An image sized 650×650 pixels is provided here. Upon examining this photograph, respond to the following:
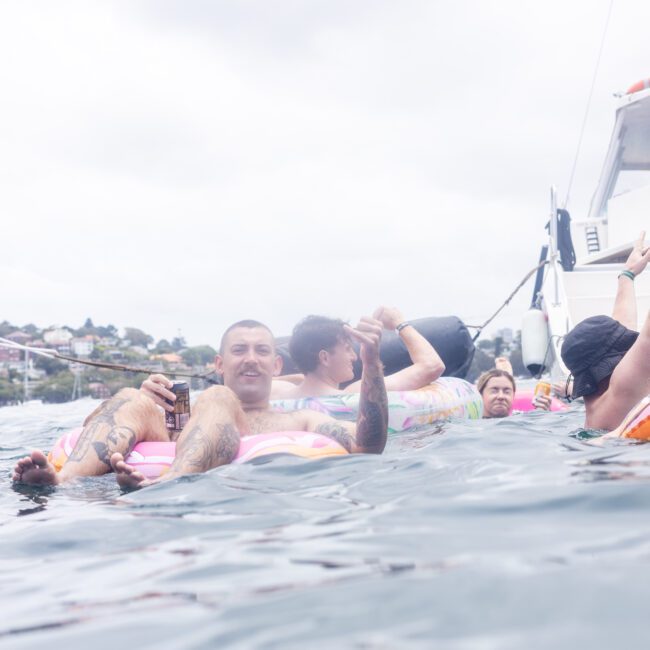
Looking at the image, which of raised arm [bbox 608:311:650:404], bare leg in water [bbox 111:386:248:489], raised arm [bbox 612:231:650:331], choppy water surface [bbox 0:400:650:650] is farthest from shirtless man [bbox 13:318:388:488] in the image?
raised arm [bbox 612:231:650:331]

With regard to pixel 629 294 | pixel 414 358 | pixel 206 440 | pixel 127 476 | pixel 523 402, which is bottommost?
pixel 523 402

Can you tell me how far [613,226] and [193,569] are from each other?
11.1 meters

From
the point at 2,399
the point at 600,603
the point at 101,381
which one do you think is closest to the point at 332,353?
the point at 600,603

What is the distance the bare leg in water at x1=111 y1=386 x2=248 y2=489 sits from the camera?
3.73 m

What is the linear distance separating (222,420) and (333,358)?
206 cm

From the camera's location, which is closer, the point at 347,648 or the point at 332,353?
the point at 347,648

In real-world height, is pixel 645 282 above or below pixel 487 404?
above

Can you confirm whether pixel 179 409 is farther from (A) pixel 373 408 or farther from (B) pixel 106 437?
(A) pixel 373 408

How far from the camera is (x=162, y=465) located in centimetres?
434

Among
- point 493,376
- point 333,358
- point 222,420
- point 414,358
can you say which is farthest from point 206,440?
point 493,376

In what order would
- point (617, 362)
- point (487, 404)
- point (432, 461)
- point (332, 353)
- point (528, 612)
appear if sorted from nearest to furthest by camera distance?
point (528, 612) < point (432, 461) < point (617, 362) < point (332, 353) < point (487, 404)

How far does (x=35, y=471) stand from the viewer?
3.88m

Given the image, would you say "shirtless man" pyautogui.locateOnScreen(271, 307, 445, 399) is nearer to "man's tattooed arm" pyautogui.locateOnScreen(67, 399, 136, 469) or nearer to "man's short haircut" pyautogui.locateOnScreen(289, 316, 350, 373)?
"man's short haircut" pyautogui.locateOnScreen(289, 316, 350, 373)

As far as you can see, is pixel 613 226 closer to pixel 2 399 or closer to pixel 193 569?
pixel 193 569
